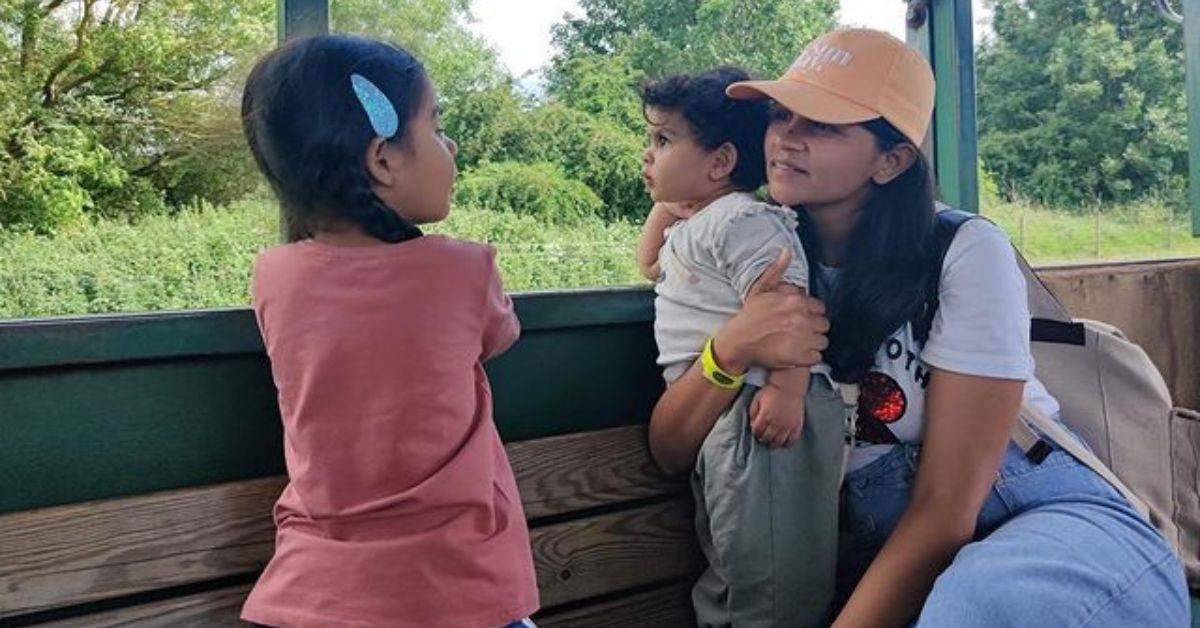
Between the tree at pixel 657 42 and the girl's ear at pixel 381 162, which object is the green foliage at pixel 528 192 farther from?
the girl's ear at pixel 381 162

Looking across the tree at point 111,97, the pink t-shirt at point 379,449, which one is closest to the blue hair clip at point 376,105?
the pink t-shirt at point 379,449

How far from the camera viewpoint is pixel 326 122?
134cm

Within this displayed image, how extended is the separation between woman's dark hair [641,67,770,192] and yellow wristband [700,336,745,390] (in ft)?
1.13

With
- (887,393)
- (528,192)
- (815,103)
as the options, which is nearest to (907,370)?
(887,393)

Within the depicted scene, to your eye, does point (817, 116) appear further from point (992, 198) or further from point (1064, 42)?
point (1064, 42)

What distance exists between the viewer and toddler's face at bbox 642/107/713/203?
6.17ft

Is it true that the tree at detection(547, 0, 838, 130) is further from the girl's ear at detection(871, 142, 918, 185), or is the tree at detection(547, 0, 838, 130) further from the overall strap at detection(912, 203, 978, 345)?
the overall strap at detection(912, 203, 978, 345)

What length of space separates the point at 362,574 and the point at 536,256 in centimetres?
82

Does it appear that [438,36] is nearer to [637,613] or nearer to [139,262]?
[139,262]

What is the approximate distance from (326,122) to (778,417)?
0.78m

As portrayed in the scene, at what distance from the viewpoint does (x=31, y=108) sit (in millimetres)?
1634

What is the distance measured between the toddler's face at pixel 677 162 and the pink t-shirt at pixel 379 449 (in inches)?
23.2

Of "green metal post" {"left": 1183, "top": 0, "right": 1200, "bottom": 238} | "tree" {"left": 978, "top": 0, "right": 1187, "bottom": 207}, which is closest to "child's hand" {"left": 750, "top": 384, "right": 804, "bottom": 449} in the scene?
"tree" {"left": 978, "top": 0, "right": 1187, "bottom": 207}

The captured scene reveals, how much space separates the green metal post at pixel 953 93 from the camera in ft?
8.55
